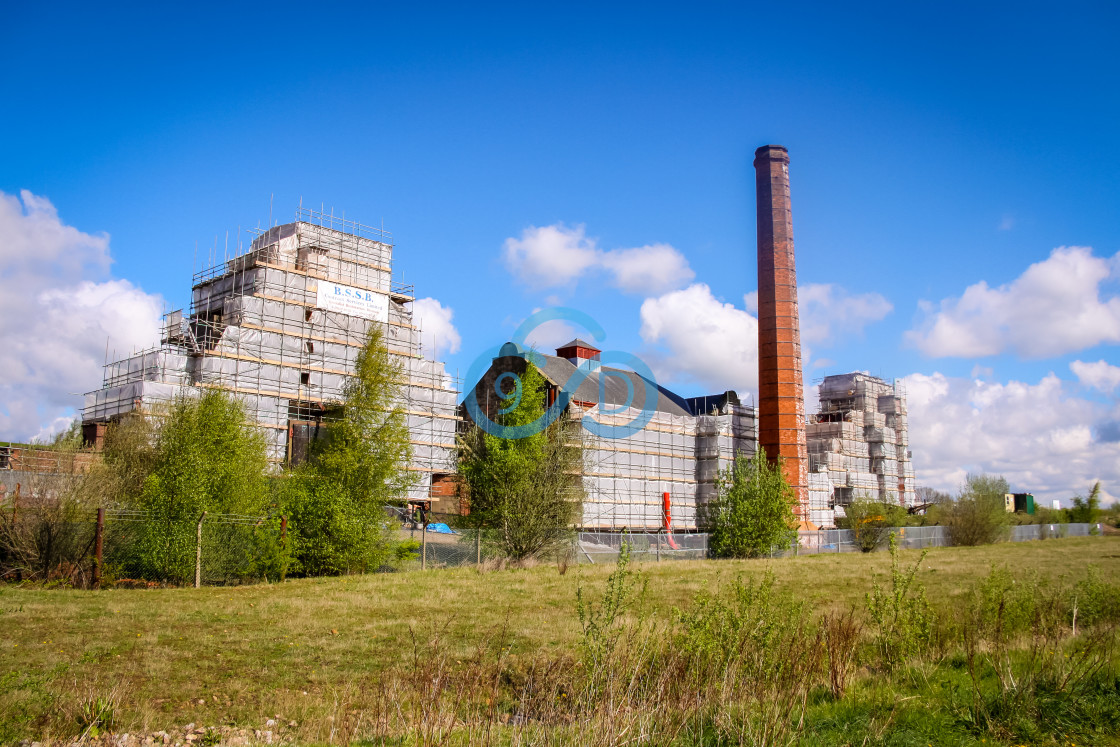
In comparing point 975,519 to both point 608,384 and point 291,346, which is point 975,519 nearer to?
point 608,384

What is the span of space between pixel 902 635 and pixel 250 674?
29.7 ft

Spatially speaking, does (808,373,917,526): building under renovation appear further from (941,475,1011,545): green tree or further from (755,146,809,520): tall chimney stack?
(755,146,809,520): tall chimney stack

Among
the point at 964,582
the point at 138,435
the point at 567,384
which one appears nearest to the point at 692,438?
the point at 567,384

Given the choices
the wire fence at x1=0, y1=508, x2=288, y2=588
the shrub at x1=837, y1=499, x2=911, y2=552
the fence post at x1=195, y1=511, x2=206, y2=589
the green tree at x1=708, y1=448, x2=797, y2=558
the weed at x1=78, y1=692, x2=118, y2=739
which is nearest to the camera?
the weed at x1=78, y1=692, x2=118, y2=739

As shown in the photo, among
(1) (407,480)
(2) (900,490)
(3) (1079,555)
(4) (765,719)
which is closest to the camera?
(4) (765,719)

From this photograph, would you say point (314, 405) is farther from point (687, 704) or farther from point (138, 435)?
point (687, 704)

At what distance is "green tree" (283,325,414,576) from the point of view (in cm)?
2350

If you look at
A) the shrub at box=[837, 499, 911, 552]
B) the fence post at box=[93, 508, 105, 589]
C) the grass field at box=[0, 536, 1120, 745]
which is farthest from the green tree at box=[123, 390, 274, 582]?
the shrub at box=[837, 499, 911, 552]

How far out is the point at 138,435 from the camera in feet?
105

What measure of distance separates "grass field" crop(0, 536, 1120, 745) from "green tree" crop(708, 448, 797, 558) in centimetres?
1244

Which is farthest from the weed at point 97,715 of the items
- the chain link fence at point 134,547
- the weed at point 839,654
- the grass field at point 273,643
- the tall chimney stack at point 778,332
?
the tall chimney stack at point 778,332

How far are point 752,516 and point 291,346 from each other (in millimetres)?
27402

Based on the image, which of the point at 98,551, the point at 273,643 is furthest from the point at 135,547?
the point at 273,643

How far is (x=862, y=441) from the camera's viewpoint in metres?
72.8
